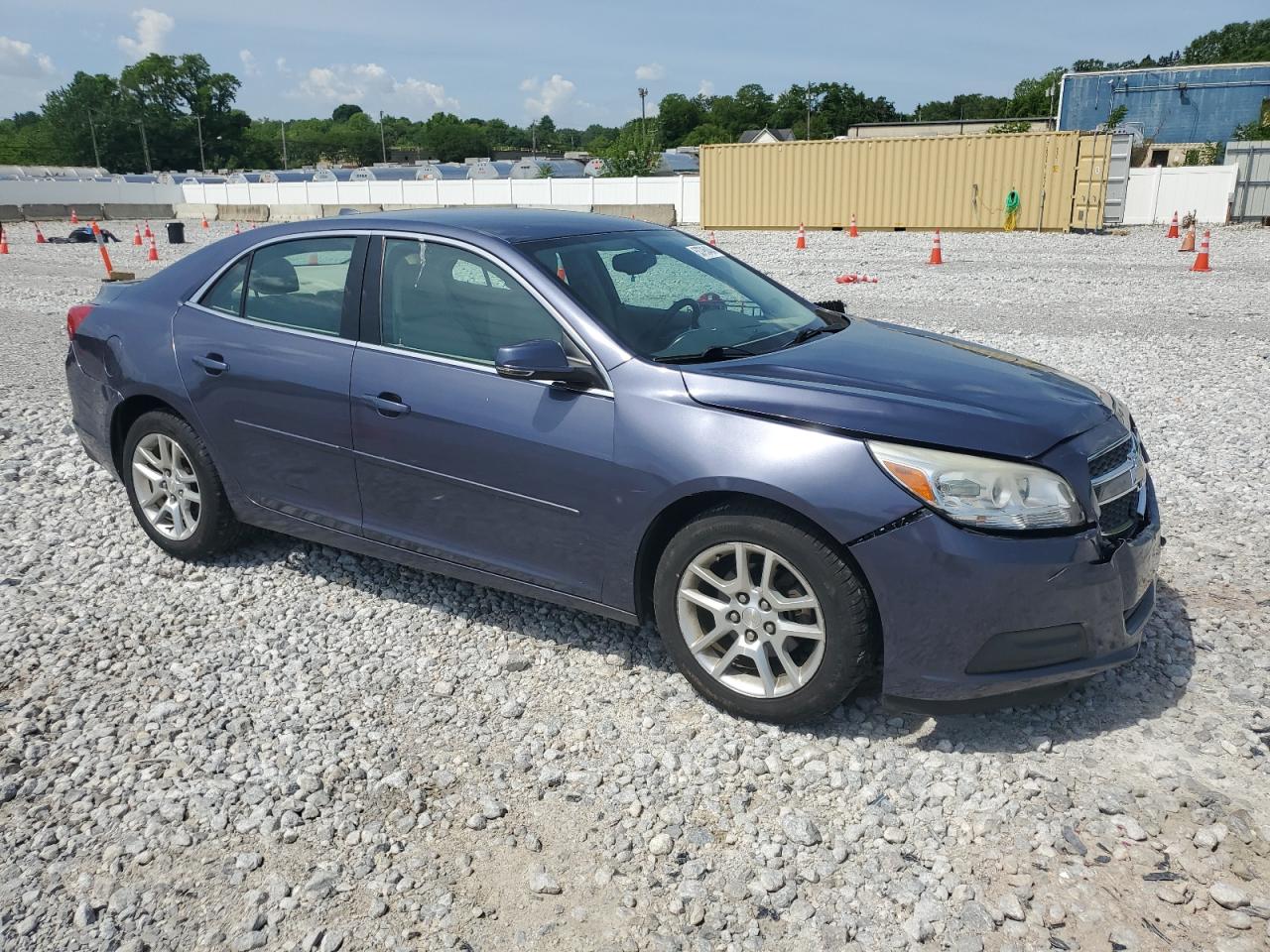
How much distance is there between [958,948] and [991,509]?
1227 mm

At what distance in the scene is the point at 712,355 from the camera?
12.1 feet

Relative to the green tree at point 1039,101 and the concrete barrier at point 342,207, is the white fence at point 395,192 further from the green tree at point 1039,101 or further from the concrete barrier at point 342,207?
the green tree at point 1039,101

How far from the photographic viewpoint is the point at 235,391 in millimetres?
4422

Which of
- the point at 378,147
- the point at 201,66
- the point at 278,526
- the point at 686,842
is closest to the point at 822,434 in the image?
the point at 686,842

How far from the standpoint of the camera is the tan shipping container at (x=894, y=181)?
29312 mm

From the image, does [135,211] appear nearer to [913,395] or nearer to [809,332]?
[809,332]

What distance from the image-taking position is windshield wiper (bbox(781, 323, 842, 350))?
3.99m

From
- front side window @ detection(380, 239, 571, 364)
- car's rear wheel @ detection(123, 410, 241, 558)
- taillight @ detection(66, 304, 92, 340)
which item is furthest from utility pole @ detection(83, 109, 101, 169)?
front side window @ detection(380, 239, 571, 364)

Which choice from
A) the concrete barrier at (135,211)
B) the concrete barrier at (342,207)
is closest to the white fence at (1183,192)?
the concrete barrier at (342,207)

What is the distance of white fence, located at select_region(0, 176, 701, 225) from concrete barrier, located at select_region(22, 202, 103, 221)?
1.56 m

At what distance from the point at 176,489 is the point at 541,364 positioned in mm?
2468

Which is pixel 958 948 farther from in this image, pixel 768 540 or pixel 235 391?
pixel 235 391

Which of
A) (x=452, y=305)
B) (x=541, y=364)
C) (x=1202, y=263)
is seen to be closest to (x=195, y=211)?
(x=1202, y=263)

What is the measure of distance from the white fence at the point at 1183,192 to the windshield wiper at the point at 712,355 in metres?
33.6
